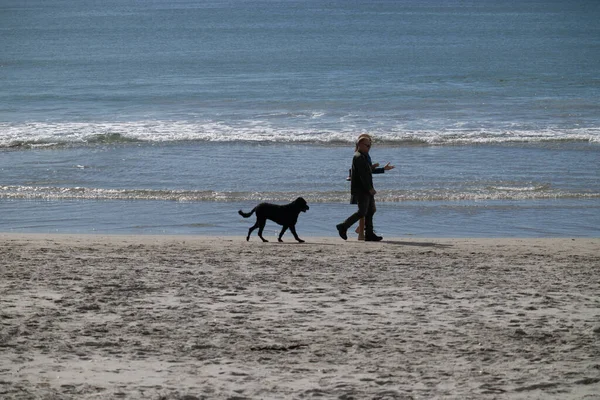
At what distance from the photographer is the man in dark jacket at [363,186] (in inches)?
449

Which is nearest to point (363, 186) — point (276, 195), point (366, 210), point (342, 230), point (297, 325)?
point (366, 210)

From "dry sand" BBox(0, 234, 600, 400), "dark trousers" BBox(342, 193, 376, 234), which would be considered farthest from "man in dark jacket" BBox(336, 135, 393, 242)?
"dry sand" BBox(0, 234, 600, 400)

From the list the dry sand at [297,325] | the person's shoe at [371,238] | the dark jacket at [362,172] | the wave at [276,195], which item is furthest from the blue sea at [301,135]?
the dry sand at [297,325]

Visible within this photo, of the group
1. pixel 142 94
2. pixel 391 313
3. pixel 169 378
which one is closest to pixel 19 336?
pixel 169 378

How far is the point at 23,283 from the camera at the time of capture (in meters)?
8.48

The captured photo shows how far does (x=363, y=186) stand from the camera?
11500 millimetres

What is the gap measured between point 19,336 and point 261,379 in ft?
6.47

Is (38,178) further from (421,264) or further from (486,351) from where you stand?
(486,351)

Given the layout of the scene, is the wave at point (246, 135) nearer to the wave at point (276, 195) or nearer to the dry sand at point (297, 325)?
the wave at point (276, 195)

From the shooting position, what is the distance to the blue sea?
14.5m

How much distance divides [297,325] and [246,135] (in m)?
17.7

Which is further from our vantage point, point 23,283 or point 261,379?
point 23,283

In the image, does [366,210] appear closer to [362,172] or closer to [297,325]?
[362,172]

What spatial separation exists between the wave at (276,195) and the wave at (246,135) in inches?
261
